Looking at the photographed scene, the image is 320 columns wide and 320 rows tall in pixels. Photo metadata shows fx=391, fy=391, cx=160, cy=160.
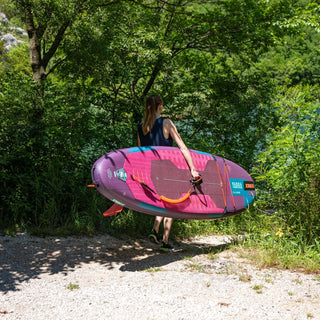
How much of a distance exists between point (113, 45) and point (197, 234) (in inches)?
125

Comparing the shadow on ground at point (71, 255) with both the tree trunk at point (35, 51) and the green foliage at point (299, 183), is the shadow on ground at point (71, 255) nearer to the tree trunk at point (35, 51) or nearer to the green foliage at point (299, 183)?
the green foliage at point (299, 183)

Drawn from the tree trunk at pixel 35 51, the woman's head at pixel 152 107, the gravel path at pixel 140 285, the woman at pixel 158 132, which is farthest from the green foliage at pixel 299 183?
the tree trunk at pixel 35 51

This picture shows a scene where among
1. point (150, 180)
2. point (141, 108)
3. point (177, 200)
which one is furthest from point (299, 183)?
point (141, 108)

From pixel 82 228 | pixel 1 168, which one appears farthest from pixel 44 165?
pixel 82 228

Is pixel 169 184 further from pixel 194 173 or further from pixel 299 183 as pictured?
pixel 299 183

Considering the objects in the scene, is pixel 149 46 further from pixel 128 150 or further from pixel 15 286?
pixel 15 286

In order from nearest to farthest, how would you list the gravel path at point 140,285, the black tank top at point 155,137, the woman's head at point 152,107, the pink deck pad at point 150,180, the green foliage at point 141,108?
1. the gravel path at point 140,285
2. the pink deck pad at point 150,180
3. the woman's head at point 152,107
4. the black tank top at point 155,137
5. the green foliage at point 141,108

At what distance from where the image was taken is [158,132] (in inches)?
172

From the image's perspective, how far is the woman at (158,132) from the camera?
14.0 feet

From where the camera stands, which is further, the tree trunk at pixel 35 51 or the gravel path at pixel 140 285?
the tree trunk at pixel 35 51

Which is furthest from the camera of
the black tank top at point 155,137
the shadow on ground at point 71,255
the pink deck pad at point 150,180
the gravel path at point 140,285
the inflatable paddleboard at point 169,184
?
the black tank top at point 155,137

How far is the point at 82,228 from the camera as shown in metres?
4.93

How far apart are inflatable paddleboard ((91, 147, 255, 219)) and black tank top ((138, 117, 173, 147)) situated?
0.07m

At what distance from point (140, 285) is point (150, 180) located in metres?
1.34
